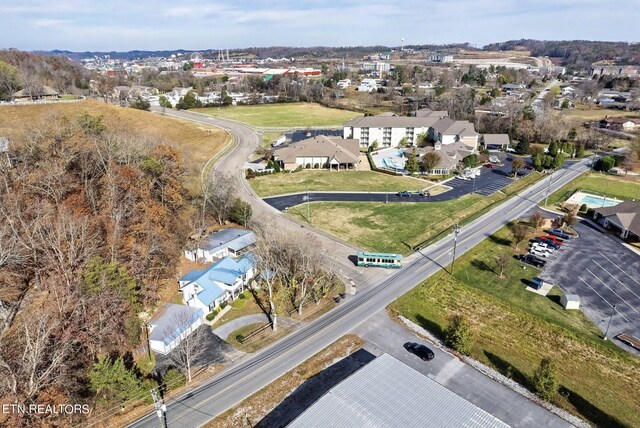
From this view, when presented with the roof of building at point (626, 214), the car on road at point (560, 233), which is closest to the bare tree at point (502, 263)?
the car on road at point (560, 233)

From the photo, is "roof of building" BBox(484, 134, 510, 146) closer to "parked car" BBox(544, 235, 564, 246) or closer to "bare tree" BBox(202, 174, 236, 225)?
"parked car" BBox(544, 235, 564, 246)

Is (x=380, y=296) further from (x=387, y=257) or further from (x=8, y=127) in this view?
(x=8, y=127)

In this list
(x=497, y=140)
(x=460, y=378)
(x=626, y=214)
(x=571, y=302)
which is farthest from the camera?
(x=497, y=140)

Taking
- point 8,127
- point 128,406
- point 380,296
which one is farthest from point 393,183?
point 8,127

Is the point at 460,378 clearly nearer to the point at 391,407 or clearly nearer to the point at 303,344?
the point at 391,407

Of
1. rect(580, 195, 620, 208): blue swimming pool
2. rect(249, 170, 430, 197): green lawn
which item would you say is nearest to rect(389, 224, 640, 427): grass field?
rect(249, 170, 430, 197): green lawn

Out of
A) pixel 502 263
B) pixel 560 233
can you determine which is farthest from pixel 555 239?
pixel 502 263
